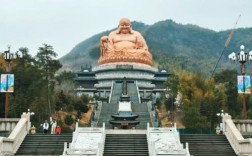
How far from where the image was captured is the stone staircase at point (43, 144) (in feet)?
69.4

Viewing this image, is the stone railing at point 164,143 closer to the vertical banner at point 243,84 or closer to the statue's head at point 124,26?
the vertical banner at point 243,84

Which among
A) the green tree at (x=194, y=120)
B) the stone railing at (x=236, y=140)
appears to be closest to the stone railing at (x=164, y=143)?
the stone railing at (x=236, y=140)

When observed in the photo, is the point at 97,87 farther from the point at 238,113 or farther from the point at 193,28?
the point at 193,28

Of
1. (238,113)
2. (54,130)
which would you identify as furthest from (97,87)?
(54,130)

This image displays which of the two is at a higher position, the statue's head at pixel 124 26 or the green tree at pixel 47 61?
the statue's head at pixel 124 26

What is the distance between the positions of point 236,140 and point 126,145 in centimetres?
547

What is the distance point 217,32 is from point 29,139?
17892 cm

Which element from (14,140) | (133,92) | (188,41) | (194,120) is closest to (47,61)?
(133,92)

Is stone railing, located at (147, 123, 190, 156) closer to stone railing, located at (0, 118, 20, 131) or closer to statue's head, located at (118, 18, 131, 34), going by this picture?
stone railing, located at (0, 118, 20, 131)

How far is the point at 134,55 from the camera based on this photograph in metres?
57.5

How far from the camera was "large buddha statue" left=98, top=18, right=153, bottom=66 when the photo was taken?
189ft

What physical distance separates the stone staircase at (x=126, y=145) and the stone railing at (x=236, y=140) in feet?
14.6

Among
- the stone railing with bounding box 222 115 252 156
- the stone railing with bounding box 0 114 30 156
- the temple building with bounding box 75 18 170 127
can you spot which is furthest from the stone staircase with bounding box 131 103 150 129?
the temple building with bounding box 75 18 170 127

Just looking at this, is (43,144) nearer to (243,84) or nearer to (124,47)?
(243,84)
